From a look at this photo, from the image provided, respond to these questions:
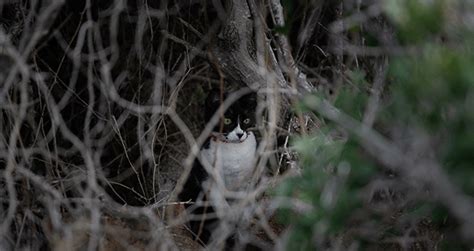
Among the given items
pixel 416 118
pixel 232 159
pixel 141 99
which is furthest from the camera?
pixel 141 99

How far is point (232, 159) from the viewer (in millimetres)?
3260

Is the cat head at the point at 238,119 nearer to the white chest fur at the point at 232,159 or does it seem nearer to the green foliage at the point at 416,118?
the white chest fur at the point at 232,159

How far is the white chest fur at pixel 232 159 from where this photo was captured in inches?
127

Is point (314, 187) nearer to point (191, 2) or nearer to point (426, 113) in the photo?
point (426, 113)

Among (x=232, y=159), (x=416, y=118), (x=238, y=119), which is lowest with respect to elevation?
(x=232, y=159)

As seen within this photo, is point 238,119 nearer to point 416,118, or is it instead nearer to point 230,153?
point 230,153

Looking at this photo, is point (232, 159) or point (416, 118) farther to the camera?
point (232, 159)

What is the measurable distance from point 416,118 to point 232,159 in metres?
2.09

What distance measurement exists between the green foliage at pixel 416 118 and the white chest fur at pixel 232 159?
66.7 inches

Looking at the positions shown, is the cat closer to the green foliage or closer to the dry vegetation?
the dry vegetation

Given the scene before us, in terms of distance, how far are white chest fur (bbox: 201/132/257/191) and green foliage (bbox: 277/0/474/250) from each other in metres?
1.69

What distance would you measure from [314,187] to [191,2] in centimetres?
216

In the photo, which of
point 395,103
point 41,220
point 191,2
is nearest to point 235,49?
point 191,2

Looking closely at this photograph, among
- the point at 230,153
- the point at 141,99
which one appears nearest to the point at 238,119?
the point at 230,153
